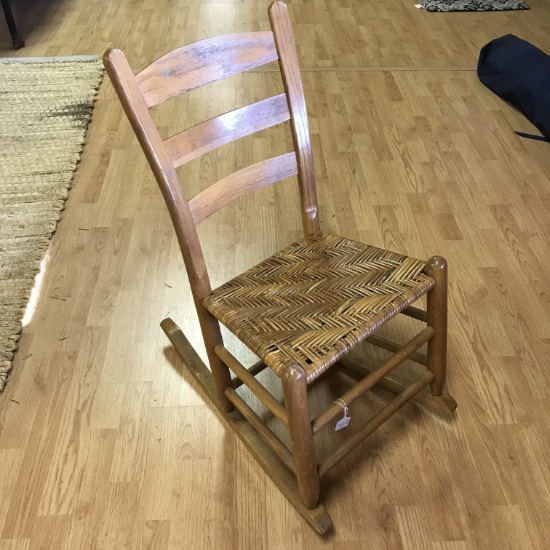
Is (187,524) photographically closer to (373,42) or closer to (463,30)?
(373,42)

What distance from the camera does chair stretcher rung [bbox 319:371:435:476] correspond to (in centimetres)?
111

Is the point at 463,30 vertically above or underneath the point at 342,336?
underneath

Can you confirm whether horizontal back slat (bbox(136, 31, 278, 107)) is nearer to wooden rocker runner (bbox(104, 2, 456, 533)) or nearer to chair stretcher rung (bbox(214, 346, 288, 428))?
wooden rocker runner (bbox(104, 2, 456, 533))

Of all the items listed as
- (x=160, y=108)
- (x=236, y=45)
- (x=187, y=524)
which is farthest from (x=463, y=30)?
(x=187, y=524)

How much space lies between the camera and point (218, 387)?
1.29 meters

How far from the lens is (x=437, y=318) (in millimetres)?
1176

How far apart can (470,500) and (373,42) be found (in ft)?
8.01

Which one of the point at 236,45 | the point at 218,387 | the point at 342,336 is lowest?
the point at 218,387

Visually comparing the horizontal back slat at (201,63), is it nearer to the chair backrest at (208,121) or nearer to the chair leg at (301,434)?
the chair backrest at (208,121)

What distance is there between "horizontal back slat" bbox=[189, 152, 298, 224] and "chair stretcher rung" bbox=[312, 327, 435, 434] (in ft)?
1.40

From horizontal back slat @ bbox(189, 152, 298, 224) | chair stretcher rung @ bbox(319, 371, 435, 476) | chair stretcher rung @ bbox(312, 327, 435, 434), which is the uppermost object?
horizontal back slat @ bbox(189, 152, 298, 224)

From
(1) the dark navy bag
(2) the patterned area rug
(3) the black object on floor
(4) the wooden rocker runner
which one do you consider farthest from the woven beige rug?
(2) the patterned area rug

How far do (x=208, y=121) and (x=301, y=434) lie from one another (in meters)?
0.61

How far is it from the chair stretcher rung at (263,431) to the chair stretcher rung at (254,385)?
0.10 meters
